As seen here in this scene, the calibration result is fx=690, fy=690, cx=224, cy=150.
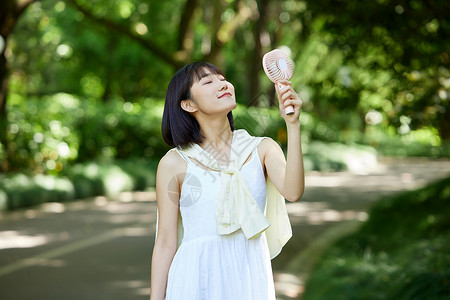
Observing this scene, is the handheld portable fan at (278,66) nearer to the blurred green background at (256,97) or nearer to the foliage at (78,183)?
the blurred green background at (256,97)

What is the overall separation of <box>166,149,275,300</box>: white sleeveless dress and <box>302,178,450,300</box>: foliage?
2812 millimetres

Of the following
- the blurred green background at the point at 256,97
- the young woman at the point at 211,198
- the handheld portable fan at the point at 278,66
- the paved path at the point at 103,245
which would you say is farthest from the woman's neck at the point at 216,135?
the paved path at the point at 103,245

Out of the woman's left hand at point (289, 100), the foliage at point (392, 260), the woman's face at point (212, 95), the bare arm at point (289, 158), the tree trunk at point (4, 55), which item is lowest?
the foliage at point (392, 260)

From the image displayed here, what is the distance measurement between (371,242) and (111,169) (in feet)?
35.9

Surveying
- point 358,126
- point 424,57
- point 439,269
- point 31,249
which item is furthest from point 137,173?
point 358,126

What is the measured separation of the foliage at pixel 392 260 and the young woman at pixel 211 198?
284cm

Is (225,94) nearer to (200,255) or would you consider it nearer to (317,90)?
(200,255)

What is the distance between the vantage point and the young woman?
2.73 meters

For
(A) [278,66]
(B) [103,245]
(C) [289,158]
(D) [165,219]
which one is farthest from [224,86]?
(B) [103,245]

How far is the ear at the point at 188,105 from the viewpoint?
2.85 metres

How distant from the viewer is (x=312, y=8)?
8703mm

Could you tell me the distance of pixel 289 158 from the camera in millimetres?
2592

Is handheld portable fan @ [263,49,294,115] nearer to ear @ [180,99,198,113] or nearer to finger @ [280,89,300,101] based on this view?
finger @ [280,89,300,101]

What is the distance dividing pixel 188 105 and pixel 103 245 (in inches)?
305
